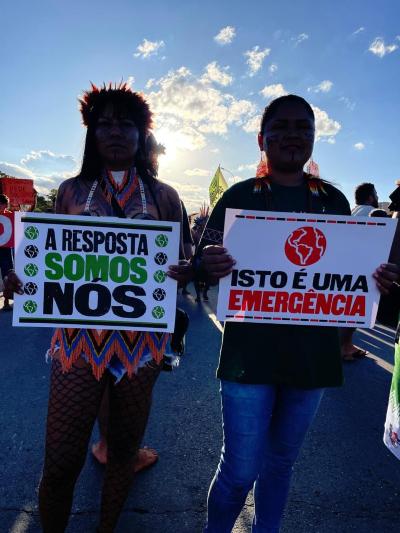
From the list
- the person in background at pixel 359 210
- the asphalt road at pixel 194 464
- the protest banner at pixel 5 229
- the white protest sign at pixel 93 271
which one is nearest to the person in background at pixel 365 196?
the person in background at pixel 359 210

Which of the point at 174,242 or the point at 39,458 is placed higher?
the point at 174,242

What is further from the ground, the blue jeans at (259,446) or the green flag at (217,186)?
the green flag at (217,186)

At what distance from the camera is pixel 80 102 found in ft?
5.52

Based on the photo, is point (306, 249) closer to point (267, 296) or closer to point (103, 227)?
point (267, 296)

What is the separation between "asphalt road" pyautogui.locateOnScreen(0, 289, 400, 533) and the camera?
6.55ft

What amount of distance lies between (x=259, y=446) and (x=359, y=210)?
3.67 metres

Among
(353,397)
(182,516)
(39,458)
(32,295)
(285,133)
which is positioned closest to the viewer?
(285,133)

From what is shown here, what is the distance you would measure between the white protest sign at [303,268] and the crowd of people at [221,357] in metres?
0.05

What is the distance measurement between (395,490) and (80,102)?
2886 mm

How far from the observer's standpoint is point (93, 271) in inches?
61.5

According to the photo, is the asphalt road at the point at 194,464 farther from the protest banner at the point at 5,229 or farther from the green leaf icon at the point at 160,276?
the protest banner at the point at 5,229

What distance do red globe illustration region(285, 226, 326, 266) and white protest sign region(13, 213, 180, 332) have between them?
485 mm

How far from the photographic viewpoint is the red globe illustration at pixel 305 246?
58.2 inches

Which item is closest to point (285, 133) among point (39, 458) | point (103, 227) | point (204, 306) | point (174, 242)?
point (174, 242)
